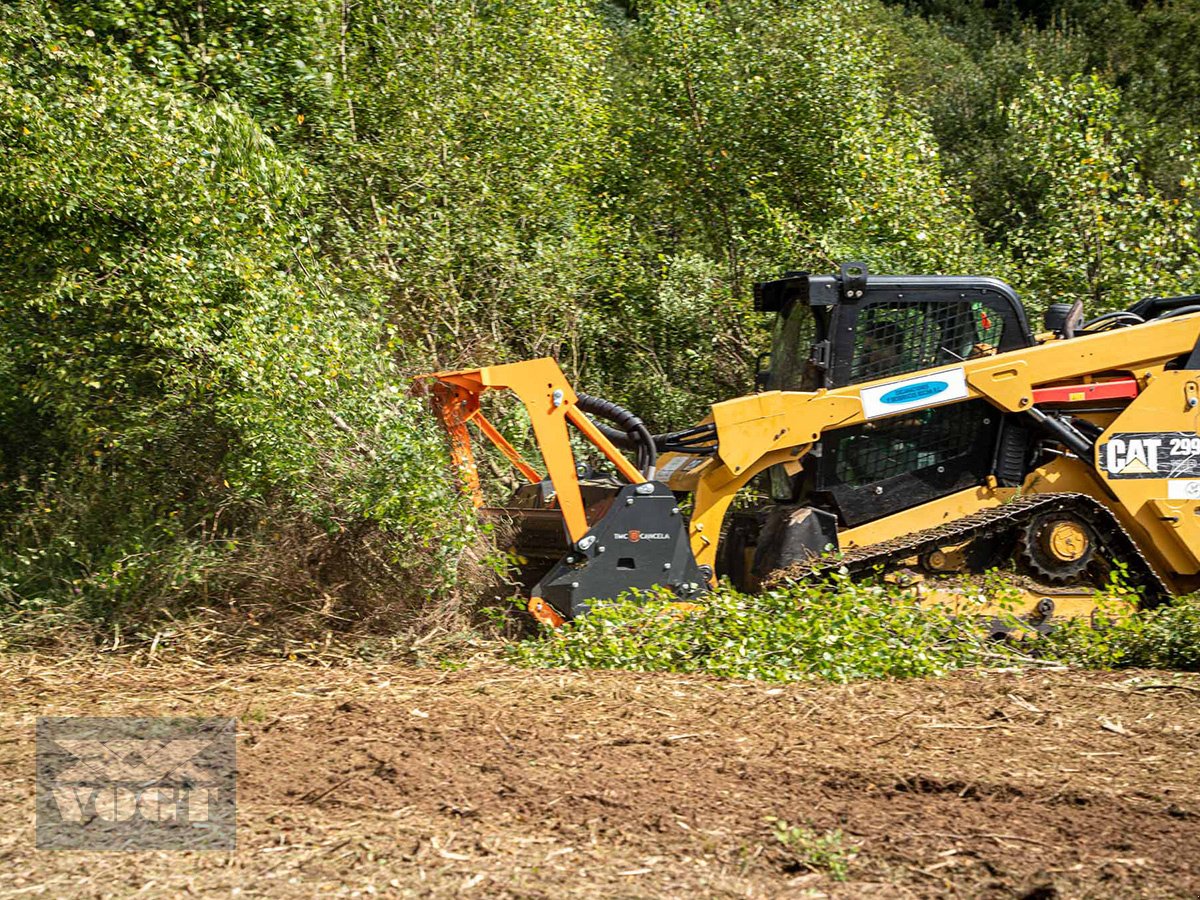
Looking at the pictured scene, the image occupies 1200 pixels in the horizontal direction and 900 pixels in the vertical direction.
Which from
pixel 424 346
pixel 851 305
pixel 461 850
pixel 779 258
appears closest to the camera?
pixel 461 850

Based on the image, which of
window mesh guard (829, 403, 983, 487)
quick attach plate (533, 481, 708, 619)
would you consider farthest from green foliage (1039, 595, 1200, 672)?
quick attach plate (533, 481, 708, 619)

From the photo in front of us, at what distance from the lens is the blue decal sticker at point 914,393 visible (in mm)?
7504

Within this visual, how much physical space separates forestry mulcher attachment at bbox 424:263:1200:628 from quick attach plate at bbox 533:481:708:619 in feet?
0.30

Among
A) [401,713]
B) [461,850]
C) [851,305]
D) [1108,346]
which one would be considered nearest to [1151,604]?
[1108,346]

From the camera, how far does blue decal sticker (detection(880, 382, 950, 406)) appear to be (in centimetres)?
750

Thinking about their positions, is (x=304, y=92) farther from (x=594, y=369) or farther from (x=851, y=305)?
(x=851, y=305)

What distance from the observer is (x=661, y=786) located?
181 inches

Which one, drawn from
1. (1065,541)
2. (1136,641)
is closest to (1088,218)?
(1065,541)

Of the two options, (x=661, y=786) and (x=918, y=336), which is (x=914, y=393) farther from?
(x=661, y=786)

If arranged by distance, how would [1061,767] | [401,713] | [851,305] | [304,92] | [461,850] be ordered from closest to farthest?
[461,850] → [1061,767] → [401,713] → [851,305] → [304,92]

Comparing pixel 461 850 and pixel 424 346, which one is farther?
pixel 424 346

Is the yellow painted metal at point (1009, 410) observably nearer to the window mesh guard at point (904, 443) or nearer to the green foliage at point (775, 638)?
the window mesh guard at point (904, 443)

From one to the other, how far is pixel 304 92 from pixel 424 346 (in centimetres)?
232

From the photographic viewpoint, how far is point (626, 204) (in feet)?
44.5
